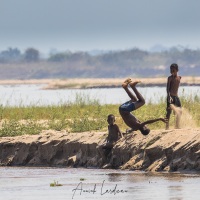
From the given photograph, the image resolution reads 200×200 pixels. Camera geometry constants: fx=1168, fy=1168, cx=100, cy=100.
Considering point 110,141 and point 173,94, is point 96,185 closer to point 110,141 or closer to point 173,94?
point 110,141

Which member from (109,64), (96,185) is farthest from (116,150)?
(109,64)

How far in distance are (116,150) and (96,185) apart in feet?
12.4

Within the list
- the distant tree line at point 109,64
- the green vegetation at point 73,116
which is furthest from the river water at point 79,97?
the distant tree line at point 109,64

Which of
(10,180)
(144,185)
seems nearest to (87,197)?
(144,185)

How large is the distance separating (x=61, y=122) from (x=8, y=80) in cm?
10207

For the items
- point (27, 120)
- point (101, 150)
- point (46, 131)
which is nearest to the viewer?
point (101, 150)

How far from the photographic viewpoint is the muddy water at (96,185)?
15789 mm

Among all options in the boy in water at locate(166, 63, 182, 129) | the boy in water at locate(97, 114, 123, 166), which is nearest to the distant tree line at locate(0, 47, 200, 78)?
the boy in water at locate(166, 63, 182, 129)

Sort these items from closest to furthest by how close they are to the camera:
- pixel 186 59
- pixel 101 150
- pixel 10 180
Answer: pixel 10 180
pixel 101 150
pixel 186 59

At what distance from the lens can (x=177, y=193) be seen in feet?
51.8

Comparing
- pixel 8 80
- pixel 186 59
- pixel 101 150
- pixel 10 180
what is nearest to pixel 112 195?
pixel 10 180

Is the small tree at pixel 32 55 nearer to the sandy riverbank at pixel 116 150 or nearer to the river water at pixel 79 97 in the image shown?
the river water at pixel 79 97

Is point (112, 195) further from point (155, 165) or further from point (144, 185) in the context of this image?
point (155, 165)

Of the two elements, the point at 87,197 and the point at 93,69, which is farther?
the point at 93,69
